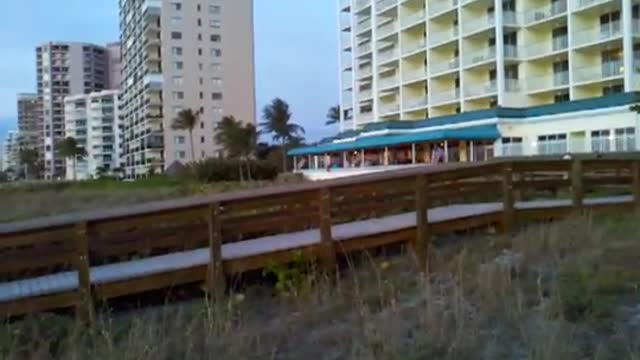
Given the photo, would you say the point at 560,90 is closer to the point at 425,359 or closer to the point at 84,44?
the point at 425,359

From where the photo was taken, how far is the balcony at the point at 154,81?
102812 millimetres

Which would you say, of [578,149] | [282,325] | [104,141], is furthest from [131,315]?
[104,141]

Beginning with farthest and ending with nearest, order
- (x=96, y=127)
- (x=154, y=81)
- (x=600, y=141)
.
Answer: (x=96, y=127)
(x=154, y=81)
(x=600, y=141)

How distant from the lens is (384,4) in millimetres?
70375

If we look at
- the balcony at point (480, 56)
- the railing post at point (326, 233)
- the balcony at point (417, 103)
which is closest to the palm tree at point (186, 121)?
the balcony at point (417, 103)

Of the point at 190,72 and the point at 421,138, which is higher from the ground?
the point at 190,72

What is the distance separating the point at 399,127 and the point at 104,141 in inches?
4126

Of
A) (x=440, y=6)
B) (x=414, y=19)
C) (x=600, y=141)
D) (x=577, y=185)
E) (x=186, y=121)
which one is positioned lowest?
(x=577, y=185)

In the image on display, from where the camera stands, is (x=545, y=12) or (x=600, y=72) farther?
(x=545, y=12)

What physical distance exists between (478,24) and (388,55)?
53.4 ft

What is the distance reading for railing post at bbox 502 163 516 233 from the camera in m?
9.63

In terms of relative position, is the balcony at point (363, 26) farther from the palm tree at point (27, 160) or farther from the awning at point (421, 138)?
the palm tree at point (27, 160)

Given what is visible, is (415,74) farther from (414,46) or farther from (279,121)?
(279,121)

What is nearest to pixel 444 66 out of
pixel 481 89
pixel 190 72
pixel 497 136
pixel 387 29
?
pixel 481 89
